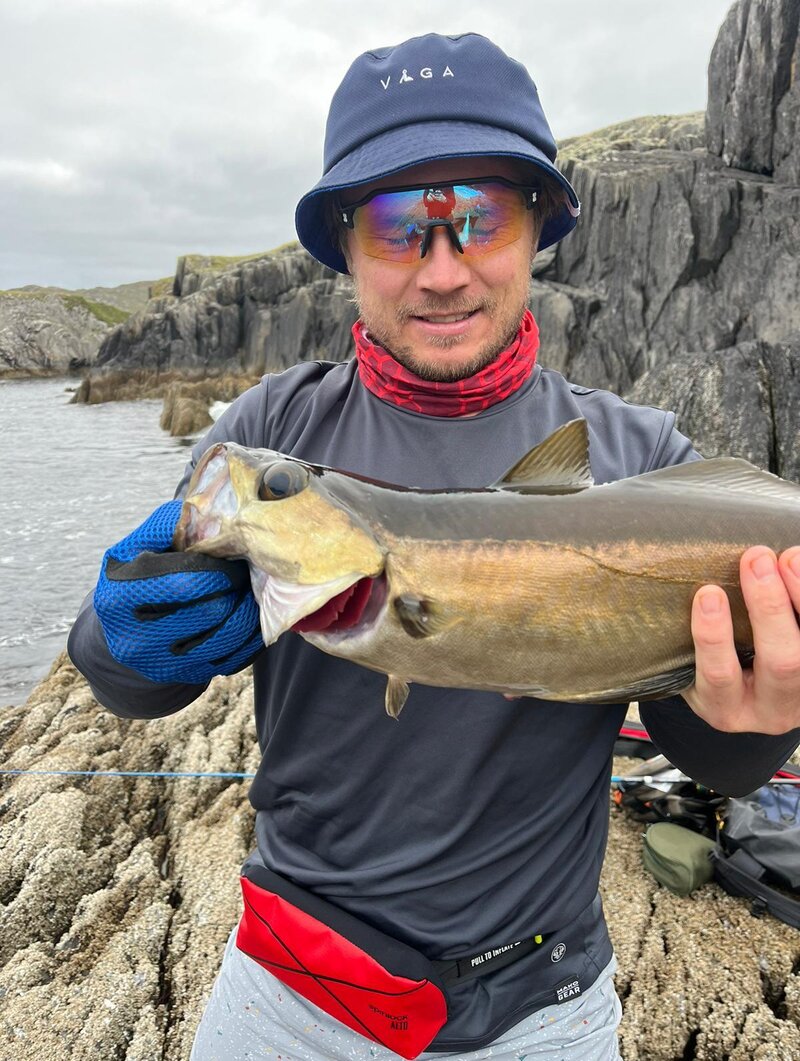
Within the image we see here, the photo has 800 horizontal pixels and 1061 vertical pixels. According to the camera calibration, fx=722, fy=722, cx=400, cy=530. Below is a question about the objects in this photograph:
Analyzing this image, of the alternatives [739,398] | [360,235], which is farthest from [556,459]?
[739,398]

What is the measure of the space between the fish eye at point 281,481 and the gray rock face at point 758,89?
28672 mm

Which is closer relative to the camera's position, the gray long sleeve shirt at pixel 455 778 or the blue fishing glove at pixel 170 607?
the blue fishing glove at pixel 170 607

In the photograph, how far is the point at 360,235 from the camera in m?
2.86

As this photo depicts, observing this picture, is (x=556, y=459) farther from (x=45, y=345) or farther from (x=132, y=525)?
(x=45, y=345)

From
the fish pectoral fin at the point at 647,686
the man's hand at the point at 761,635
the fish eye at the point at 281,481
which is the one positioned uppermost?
the fish eye at the point at 281,481

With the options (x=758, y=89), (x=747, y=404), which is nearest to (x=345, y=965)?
(x=747, y=404)

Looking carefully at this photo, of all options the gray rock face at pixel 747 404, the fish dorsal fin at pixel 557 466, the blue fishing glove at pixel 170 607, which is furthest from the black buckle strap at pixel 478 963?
the gray rock face at pixel 747 404

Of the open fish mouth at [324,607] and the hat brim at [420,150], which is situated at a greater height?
the hat brim at [420,150]

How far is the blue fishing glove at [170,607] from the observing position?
2211 millimetres

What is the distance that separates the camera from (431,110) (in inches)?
104

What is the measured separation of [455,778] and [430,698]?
28 cm

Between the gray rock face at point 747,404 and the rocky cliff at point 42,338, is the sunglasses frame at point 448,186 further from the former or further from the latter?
the rocky cliff at point 42,338

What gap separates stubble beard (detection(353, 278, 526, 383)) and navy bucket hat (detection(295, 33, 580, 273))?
491mm

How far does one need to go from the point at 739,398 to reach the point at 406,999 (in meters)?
15.0
